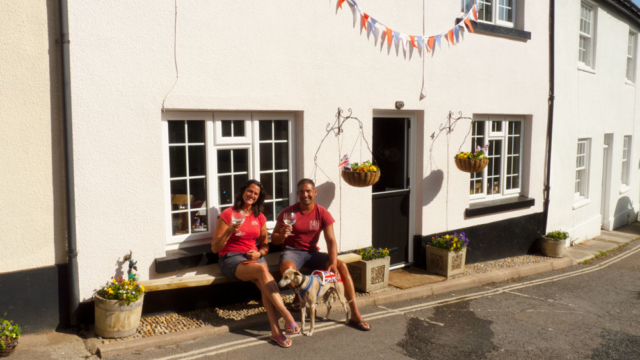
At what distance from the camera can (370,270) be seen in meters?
7.36

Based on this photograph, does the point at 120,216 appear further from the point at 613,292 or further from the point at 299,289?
the point at 613,292

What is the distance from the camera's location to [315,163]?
717cm

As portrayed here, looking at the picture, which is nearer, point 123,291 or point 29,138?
point 29,138

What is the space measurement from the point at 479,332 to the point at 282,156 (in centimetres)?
315

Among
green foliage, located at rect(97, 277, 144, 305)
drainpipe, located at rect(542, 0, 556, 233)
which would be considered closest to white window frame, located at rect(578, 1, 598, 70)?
drainpipe, located at rect(542, 0, 556, 233)

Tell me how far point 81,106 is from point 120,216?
1163mm

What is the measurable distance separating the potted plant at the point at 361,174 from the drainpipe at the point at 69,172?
10.8 feet

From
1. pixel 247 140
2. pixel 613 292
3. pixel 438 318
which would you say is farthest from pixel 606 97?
pixel 247 140

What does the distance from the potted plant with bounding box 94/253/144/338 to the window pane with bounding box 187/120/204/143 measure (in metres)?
1.75

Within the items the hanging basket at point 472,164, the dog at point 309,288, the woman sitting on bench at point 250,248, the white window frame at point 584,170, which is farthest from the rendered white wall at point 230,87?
the white window frame at point 584,170

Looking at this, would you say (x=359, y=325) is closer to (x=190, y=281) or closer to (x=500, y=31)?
(x=190, y=281)

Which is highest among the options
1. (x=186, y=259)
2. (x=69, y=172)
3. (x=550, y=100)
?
(x=550, y=100)

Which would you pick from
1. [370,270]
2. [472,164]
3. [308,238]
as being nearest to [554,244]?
[472,164]

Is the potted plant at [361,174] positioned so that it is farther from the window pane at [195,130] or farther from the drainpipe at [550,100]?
the drainpipe at [550,100]
